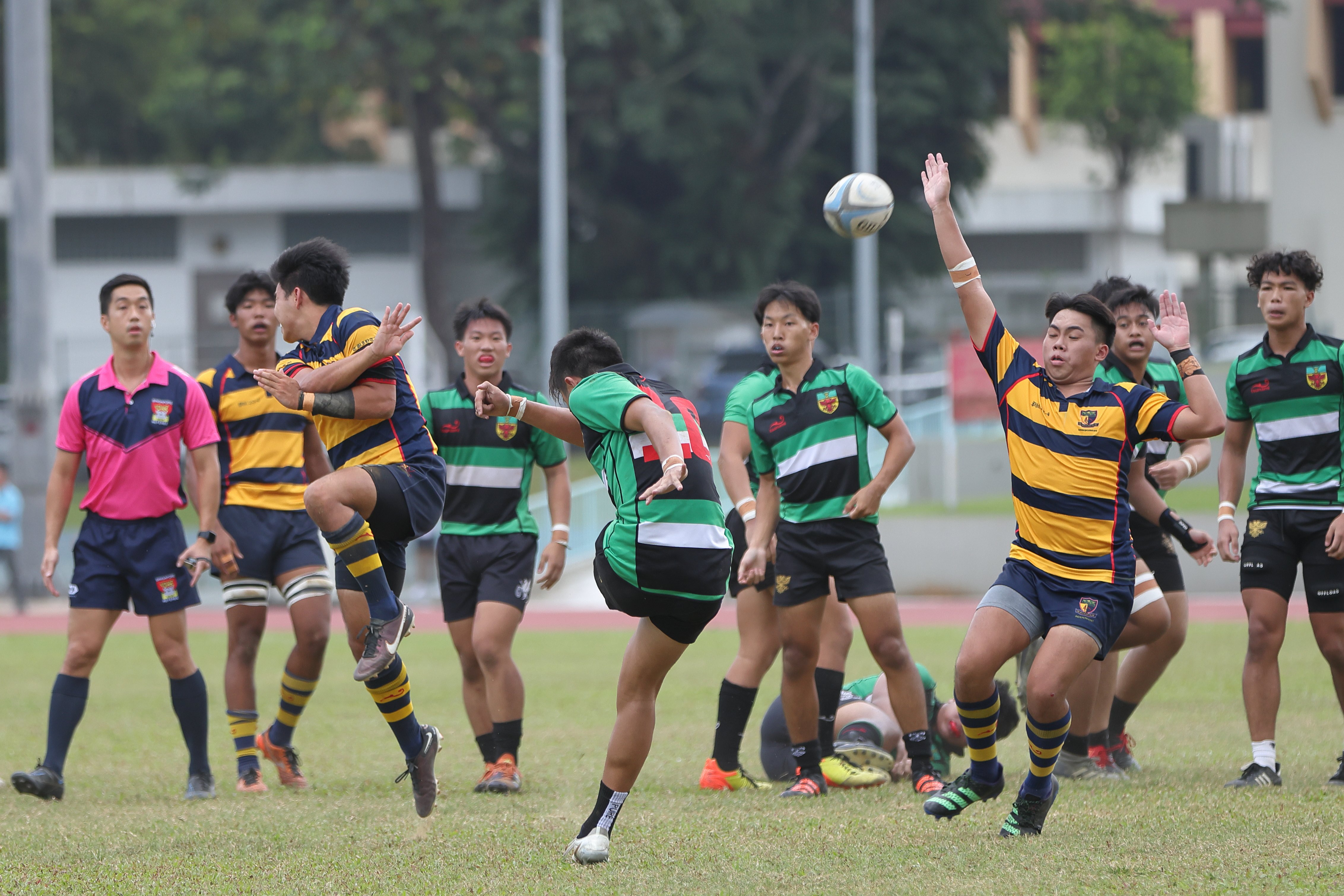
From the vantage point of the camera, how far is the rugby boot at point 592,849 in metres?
5.77

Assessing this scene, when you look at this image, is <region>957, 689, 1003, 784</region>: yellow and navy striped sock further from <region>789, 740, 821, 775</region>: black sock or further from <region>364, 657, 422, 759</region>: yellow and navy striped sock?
<region>364, 657, 422, 759</region>: yellow and navy striped sock

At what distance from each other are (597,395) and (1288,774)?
4134 mm

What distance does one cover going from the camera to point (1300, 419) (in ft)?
24.4

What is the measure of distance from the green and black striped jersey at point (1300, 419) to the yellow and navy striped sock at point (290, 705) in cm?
489

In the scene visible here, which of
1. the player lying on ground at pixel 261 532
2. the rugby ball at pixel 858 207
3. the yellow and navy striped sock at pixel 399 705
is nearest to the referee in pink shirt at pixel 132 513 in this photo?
the player lying on ground at pixel 261 532

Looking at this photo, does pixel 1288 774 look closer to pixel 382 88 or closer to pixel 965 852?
pixel 965 852

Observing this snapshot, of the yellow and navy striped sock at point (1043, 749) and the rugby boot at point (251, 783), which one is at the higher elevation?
the yellow and navy striped sock at point (1043, 749)

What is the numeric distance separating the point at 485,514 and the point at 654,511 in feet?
8.28

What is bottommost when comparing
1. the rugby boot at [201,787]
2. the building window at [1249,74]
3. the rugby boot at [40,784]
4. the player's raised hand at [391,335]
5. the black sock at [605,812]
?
the rugby boot at [201,787]

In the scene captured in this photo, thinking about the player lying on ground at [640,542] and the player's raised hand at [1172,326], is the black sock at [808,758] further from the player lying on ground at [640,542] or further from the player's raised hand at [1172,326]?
the player's raised hand at [1172,326]

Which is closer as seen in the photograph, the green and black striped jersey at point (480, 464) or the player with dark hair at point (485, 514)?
the player with dark hair at point (485, 514)

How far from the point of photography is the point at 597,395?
5.80m

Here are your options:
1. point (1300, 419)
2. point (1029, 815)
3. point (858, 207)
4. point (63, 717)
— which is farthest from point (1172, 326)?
point (63, 717)

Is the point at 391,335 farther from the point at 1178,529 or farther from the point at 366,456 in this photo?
the point at 1178,529
